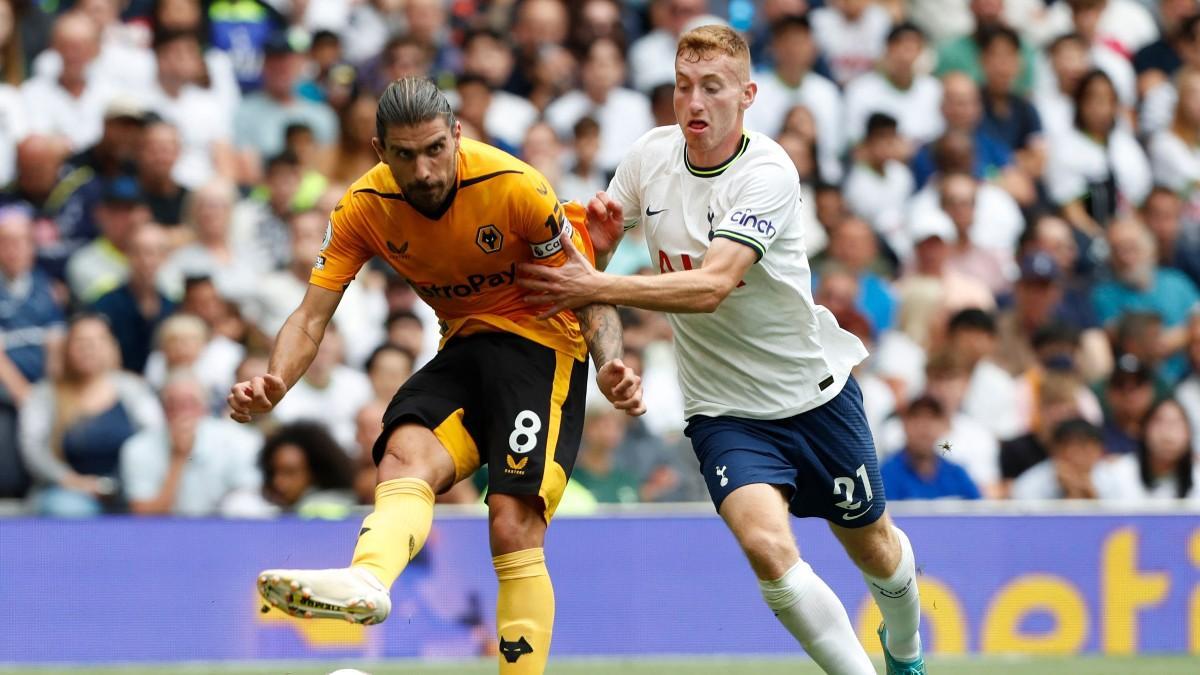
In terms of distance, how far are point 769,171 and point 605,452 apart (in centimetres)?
426

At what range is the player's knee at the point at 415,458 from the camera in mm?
6762

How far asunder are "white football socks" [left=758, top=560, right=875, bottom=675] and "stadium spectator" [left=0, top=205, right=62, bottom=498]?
18.4 feet

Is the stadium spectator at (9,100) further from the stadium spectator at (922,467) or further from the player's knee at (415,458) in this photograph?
the player's knee at (415,458)

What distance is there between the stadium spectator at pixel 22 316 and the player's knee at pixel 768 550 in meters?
5.54

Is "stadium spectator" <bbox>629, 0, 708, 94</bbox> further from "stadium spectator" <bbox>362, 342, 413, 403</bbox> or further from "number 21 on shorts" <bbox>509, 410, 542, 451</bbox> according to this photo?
"number 21 on shorts" <bbox>509, 410, 542, 451</bbox>

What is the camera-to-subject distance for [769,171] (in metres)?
7.07

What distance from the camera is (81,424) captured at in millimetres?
10672

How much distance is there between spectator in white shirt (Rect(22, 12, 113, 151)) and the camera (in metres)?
12.6

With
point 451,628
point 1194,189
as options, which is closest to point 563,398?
point 451,628

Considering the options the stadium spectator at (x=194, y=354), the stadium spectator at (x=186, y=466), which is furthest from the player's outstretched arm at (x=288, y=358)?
the stadium spectator at (x=194, y=354)

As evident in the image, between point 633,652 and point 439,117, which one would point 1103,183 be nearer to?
point 633,652

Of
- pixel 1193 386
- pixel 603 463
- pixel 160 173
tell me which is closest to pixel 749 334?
pixel 603 463

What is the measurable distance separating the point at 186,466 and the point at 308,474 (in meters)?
0.72

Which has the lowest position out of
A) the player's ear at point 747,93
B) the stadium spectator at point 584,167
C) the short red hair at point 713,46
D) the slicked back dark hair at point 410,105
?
the slicked back dark hair at point 410,105
